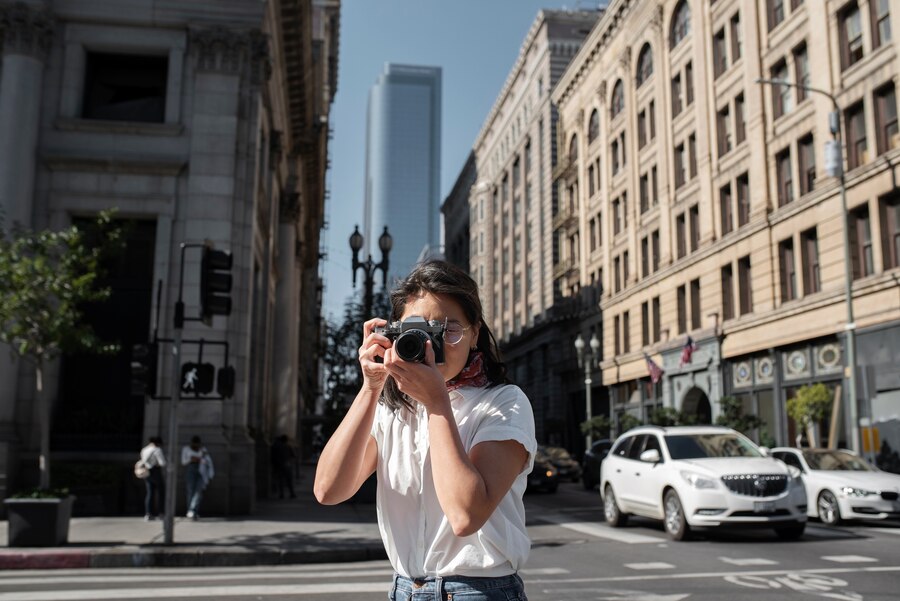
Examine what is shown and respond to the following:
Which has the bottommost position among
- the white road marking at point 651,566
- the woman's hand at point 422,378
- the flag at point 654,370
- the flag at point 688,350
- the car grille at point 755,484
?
the white road marking at point 651,566

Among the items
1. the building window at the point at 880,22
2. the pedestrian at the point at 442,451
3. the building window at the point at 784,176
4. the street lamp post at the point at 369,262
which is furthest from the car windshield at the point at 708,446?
the building window at the point at 784,176

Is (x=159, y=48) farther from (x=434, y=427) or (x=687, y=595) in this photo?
(x=434, y=427)

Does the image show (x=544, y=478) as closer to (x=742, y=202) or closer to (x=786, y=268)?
(x=786, y=268)

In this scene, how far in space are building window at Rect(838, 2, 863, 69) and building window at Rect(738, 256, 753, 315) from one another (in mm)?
8704

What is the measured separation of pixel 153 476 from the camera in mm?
17250

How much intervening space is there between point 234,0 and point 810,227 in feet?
63.9

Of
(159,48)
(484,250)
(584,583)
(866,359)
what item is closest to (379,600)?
(584,583)

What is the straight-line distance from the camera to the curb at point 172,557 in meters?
11.5

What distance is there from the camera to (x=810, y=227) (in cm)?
2925

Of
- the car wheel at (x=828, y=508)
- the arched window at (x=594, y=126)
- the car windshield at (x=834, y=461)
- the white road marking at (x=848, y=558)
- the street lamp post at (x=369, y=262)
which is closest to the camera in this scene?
the white road marking at (x=848, y=558)

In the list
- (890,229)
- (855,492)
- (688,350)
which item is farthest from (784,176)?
(855,492)

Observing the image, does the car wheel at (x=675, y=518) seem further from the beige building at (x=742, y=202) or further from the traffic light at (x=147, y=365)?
the beige building at (x=742, y=202)

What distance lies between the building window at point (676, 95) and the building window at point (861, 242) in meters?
15.6

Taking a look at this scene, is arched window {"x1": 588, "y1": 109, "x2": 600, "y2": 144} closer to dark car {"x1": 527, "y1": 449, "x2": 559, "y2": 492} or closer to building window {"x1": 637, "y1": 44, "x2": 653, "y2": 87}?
building window {"x1": 637, "y1": 44, "x2": 653, "y2": 87}
